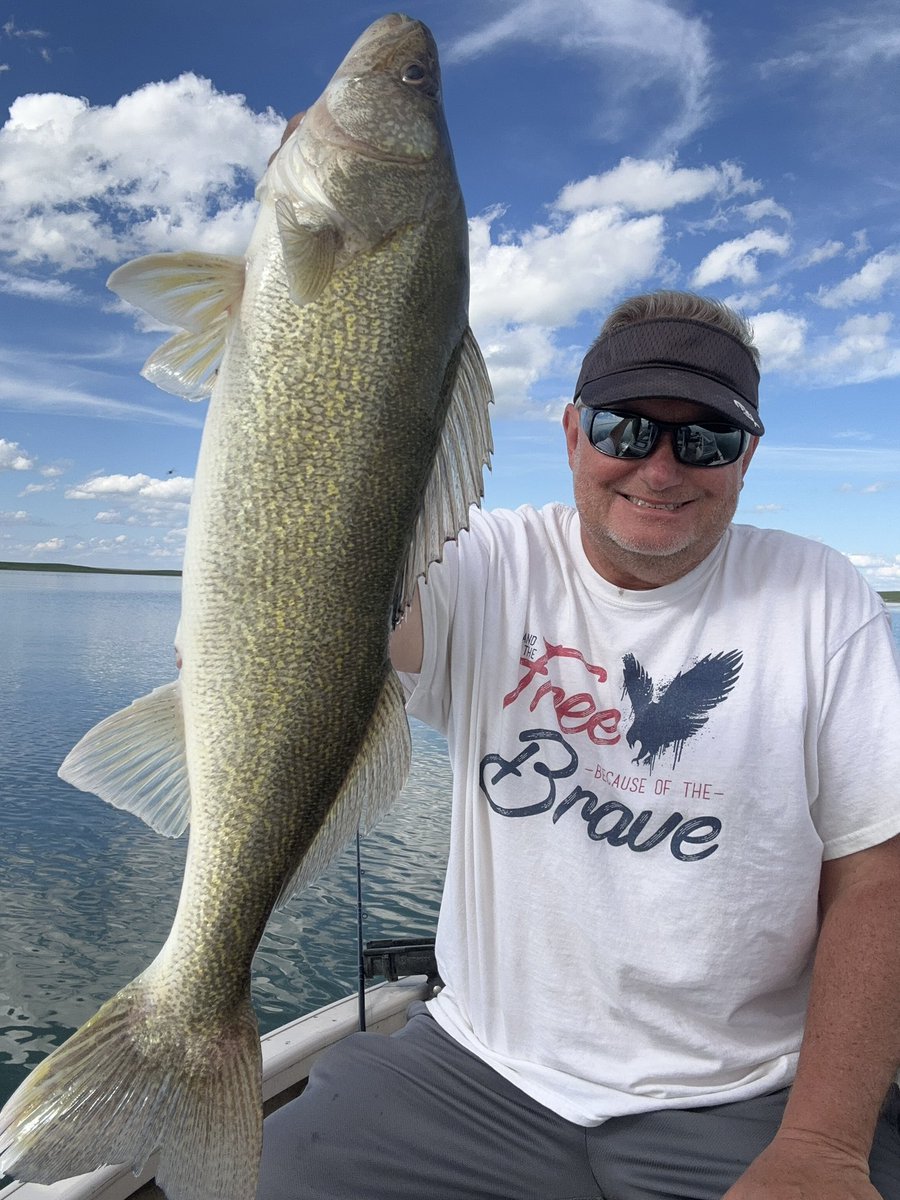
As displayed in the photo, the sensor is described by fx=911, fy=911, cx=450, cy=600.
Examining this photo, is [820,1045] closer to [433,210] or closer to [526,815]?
[526,815]

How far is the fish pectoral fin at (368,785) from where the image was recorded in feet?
6.92

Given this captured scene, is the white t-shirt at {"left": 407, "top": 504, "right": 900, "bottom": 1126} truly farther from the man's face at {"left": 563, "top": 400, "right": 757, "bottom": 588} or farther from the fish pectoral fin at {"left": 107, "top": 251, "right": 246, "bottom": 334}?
the fish pectoral fin at {"left": 107, "top": 251, "right": 246, "bottom": 334}

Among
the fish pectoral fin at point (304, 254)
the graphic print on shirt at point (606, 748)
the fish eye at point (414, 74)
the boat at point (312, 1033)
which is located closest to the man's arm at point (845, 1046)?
the graphic print on shirt at point (606, 748)

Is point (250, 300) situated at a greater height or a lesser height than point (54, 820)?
greater

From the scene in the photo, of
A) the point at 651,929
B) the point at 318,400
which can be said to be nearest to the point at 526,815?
the point at 651,929

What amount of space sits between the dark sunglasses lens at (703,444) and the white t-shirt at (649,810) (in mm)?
396

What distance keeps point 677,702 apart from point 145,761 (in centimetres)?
151

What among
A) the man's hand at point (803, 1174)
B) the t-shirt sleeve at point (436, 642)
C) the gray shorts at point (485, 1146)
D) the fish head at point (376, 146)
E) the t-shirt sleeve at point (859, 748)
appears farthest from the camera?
the t-shirt sleeve at point (436, 642)

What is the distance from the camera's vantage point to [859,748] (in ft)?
8.63

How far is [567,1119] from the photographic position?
2.58 m

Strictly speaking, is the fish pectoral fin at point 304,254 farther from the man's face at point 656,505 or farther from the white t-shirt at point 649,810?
the man's face at point 656,505

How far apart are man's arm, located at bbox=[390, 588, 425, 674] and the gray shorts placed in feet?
4.00

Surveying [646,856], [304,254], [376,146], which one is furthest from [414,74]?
[646,856]

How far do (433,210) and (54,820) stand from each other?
1191cm
